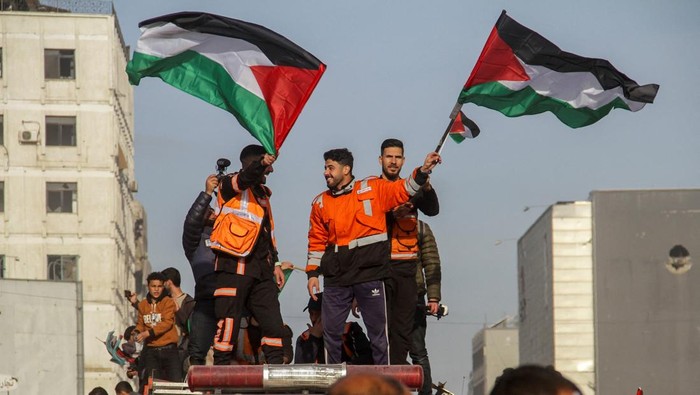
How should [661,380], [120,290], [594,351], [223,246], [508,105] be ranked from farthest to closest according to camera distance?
[594,351], [661,380], [120,290], [508,105], [223,246]

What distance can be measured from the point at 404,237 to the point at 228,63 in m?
2.11

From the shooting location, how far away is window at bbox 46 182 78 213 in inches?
3007

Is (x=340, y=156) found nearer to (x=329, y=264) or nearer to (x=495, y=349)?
(x=329, y=264)

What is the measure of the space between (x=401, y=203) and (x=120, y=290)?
67487 millimetres

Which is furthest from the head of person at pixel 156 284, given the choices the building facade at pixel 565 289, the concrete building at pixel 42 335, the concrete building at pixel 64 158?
the building facade at pixel 565 289

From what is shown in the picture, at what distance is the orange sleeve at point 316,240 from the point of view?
13391 millimetres

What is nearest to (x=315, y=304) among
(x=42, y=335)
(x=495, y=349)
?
(x=42, y=335)

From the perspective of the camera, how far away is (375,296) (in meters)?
13.0

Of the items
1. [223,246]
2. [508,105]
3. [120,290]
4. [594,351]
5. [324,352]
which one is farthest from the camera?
[594,351]

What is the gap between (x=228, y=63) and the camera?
14.6 metres

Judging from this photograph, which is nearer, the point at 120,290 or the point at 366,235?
the point at 366,235

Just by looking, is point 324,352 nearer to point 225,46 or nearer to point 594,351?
point 225,46

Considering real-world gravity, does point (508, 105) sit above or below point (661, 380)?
above

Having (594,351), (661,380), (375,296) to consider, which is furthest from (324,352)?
(594,351)
